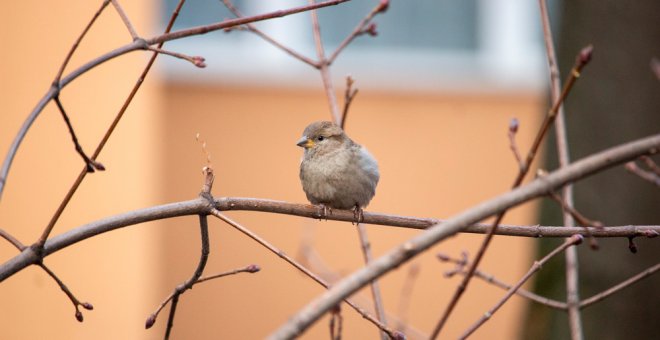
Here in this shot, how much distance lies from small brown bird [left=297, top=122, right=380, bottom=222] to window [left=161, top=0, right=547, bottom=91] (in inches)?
156

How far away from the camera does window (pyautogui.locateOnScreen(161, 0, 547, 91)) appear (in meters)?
7.88

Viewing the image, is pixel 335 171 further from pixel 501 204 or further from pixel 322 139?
pixel 501 204

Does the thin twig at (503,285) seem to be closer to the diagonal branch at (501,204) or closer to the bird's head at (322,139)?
the diagonal branch at (501,204)

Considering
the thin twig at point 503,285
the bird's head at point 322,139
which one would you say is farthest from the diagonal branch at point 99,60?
the bird's head at point 322,139

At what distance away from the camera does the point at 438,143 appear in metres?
8.04

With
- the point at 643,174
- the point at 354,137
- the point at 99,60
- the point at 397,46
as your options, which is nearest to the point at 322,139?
the point at 643,174

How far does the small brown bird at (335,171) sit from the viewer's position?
3.52 m

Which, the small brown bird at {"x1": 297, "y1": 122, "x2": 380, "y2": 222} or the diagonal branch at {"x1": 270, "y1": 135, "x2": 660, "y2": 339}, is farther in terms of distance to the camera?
the small brown bird at {"x1": 297, "y1": 122, "x2": 380, "y2": 222}

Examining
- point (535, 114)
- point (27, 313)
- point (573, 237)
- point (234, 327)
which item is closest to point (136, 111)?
point (27, 313)

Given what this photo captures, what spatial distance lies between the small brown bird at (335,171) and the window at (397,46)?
13.0ft

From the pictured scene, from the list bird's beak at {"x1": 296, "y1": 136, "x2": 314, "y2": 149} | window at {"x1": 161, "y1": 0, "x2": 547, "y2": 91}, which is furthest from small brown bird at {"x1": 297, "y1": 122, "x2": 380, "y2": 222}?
window at {"x1": 161, "y1": 0, "x2": 547, "y2": 91}

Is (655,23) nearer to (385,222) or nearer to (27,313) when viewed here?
(385,222)

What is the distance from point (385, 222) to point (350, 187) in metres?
1.15

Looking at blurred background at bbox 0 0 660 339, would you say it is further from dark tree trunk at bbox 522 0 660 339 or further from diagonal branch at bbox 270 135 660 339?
diagonal branch at bbox 270 135 660 339
